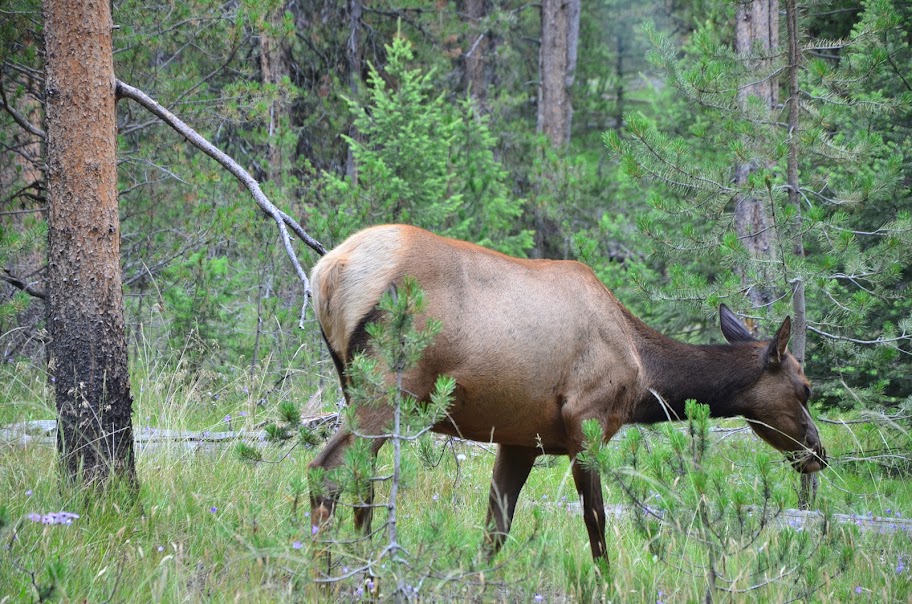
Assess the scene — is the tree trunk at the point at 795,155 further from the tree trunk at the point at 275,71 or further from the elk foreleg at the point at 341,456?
the tree trunk at the point at 275,71

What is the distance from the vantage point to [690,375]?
19.2 feet

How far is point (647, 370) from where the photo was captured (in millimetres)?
5750

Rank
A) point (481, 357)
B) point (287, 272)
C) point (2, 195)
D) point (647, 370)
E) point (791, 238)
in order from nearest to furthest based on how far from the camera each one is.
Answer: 1. point (481, 357)
2. point (647, 370)
3. point (791, 238)
4. point (2, 195)
5. point (287, 272)

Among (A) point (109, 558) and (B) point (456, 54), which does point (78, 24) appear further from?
(B) point (456, 54)

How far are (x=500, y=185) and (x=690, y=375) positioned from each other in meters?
7.91

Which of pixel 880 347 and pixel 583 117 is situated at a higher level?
pixel 583 117

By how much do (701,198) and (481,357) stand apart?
269cm

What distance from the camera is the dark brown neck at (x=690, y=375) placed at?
5789mm

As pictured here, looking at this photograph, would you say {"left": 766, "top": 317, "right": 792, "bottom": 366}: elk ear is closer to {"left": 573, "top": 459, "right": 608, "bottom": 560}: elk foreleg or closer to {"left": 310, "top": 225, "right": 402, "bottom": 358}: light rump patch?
{"left": 573, "top": 459, "right": 608, "bottom": 560}: elk foreleg

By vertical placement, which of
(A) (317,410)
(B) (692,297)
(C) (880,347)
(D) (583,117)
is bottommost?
(A) (317,410)

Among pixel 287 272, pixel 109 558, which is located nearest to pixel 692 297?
pixel 109 558

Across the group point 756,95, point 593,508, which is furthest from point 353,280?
point 756,95

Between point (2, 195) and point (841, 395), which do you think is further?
point (2, 195)

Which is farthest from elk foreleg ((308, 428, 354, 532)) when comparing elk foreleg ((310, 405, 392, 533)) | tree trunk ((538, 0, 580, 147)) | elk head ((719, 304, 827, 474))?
tree trunk ((538, 0, 580, 147))
